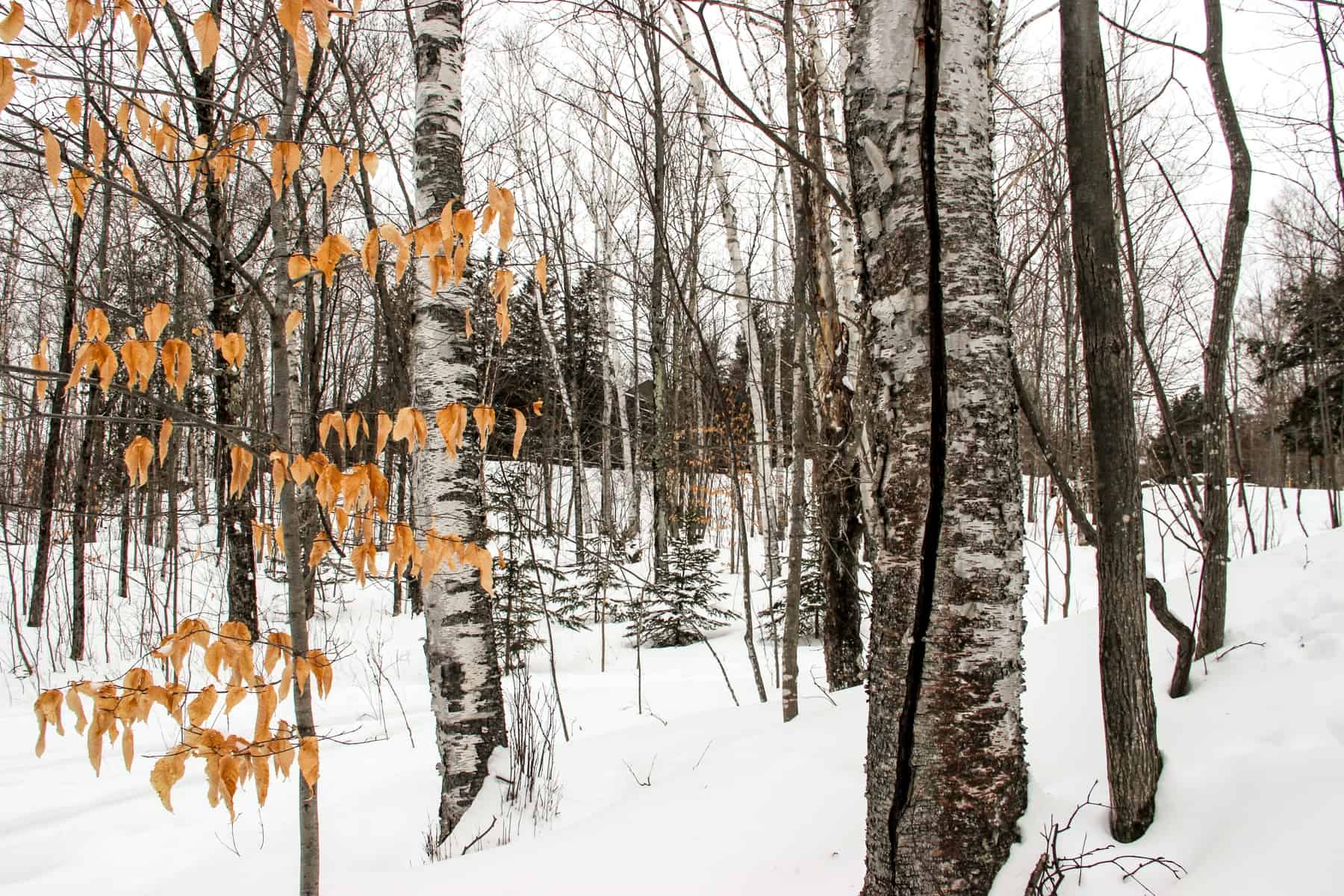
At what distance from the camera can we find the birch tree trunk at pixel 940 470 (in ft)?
3.91

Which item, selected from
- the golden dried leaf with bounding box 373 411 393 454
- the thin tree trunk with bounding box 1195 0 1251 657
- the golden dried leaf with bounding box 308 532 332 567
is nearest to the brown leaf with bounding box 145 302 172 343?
the golden dried leaf with bounding box 373 411 393 454

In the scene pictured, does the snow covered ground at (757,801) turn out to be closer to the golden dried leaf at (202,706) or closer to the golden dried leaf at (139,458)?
the golden dried leaf at (202,706)

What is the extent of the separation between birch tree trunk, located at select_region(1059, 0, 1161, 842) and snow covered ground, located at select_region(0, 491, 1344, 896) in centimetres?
19

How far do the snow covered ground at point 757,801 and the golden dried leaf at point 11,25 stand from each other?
1297 mm

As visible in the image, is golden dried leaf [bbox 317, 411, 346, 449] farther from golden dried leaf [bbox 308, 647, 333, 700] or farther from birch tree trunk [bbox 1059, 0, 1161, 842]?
birch tree trunk [bbox 1059, 0, 1161, 842]

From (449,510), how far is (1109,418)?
102 inches

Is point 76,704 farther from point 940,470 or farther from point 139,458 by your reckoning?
point 940,470

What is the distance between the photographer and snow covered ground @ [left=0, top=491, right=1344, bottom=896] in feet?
4.84

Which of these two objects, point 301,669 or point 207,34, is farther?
point 301,669

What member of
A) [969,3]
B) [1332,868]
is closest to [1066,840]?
[1332,868]

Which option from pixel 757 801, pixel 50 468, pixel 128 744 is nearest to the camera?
pixel 128 744

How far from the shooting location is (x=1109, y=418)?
1.64 metres

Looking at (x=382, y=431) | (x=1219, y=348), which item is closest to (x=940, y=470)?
(x=382, y=431)

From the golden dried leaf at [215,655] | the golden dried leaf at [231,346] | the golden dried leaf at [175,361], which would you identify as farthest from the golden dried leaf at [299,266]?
the golden dried leaf at [215,655]
